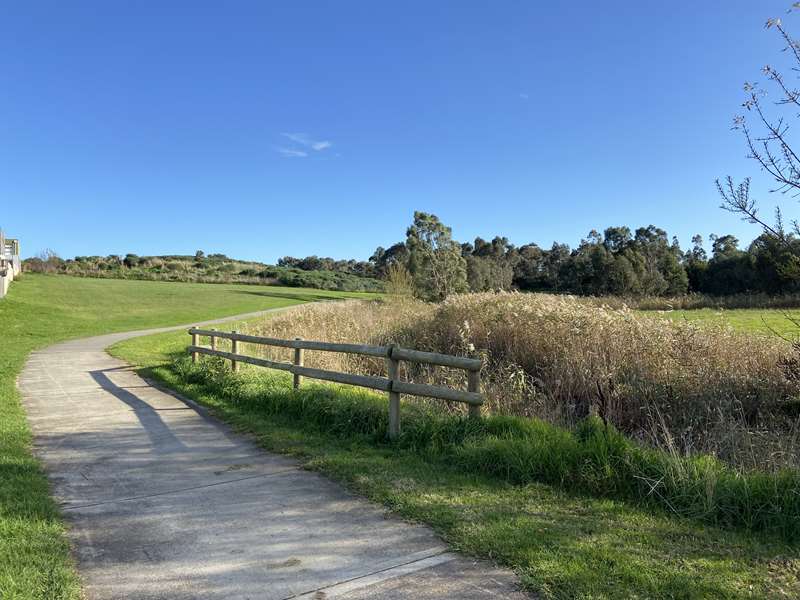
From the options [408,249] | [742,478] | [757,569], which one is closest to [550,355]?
[742,478]

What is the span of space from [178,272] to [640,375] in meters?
76.5

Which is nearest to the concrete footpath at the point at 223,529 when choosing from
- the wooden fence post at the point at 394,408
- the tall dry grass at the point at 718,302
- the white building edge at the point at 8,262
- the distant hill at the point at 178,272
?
the wooden fence post at the point at 394,408

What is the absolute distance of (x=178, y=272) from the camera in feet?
254

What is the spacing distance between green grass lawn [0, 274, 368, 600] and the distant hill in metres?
18.3

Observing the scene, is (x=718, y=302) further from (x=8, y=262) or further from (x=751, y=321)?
(x=8, y=262)

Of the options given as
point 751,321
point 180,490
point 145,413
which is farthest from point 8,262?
point 751,321

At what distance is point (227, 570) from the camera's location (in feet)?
11.8

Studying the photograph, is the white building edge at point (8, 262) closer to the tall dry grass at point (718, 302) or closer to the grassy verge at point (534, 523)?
the grassy verge at point (534, 523)

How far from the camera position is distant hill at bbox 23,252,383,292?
6819cm

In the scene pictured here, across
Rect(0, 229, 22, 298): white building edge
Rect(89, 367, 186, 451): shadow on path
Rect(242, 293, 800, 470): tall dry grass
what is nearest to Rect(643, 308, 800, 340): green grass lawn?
Rect(242, 293, 800, 470): tall dry grass

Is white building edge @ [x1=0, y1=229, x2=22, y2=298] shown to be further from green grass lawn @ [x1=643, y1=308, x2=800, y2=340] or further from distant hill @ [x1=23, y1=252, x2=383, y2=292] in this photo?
green grass lawn @ [x1=643, y1=308, x2=800, y2=340]

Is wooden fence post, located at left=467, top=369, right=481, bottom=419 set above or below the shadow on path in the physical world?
above

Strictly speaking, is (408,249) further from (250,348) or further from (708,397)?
(708,397)

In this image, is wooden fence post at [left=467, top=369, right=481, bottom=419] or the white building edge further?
the white building edge
